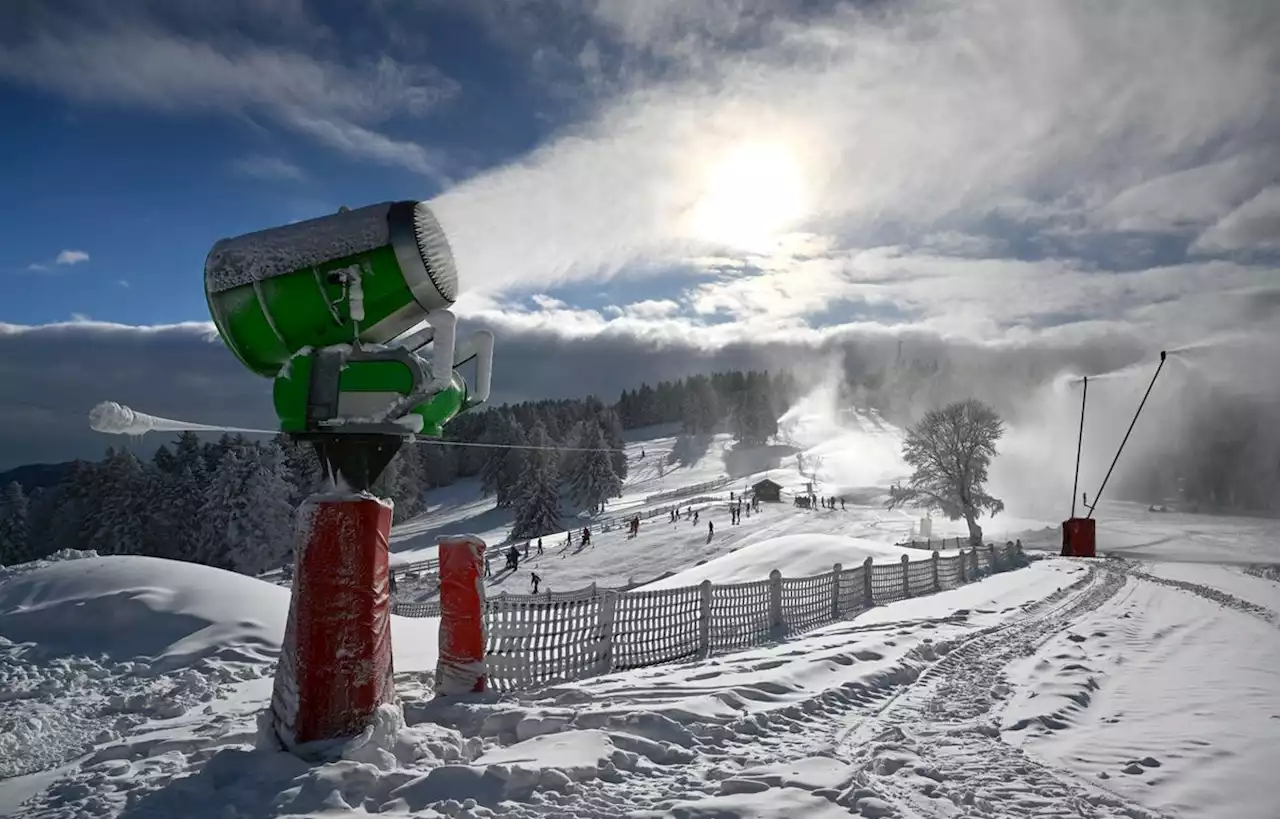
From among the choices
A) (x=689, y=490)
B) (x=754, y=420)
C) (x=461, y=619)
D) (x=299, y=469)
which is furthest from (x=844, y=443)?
(x=461, y=619)

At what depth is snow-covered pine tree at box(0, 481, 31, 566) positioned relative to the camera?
5519 cm

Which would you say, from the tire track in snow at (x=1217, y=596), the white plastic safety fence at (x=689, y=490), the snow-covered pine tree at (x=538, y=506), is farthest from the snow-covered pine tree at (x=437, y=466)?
the tire track in snow at (x=1217, y=596)

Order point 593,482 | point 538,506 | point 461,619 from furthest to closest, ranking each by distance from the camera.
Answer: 1. point 593,482
2. point 538,506
3. point 461,619

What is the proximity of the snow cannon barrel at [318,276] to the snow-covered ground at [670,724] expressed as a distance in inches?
108

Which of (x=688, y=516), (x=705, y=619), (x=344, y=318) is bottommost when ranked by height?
(x=688, y=516)

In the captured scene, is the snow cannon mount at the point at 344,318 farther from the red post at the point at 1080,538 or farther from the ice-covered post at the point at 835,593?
the red post at the point at 1080,538

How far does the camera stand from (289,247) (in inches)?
188

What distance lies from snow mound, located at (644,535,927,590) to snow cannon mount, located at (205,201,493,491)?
54.1ft

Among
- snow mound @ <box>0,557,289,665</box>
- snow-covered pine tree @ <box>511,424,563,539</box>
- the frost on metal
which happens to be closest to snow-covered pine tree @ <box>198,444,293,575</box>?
snow-covered pine tree @ <box>511,424,563,539</box>

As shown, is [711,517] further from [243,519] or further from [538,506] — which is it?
[243,519]

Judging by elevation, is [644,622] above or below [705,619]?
above

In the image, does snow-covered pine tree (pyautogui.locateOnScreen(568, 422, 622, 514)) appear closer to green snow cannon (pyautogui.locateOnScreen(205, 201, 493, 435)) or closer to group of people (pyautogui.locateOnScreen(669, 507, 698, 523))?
group of people (pyautogui.locateOnScreen(669, 507, 698, 523))

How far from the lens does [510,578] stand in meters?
36.0

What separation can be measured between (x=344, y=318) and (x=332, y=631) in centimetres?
215
